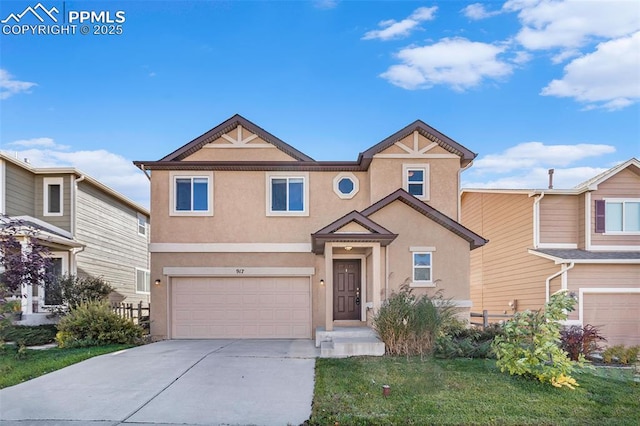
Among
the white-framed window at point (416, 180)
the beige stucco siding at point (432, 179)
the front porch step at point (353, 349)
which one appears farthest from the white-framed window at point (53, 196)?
the white-framed window at point (416, 180)

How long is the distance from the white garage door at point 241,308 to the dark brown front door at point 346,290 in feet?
2.98

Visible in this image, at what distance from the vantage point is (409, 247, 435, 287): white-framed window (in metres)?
14.4

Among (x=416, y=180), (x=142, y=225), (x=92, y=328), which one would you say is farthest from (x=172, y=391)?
(x=142, y=225)

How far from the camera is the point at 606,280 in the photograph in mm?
16094

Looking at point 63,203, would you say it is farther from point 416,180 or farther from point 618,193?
point 618,193

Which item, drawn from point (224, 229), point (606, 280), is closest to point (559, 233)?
point (606, 280)

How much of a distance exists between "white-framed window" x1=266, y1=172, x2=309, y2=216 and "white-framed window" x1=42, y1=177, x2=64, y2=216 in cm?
781

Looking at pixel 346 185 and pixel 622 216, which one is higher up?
pixel 346 185

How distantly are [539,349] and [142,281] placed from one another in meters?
20.1

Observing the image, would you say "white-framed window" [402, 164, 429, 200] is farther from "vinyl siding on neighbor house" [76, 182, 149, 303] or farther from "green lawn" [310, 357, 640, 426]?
"vinyl siding on neighbor house" [76, 182, 149, 303]

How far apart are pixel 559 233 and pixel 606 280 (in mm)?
2136

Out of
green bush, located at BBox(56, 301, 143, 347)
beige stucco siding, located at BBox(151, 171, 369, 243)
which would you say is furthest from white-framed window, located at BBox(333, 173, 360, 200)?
green bush, located at BBox(56, 301, 143, 347)

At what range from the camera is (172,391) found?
8570mm

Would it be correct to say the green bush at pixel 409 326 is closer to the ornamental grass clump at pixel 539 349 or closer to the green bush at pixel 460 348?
the green bush at pixel 460 348
